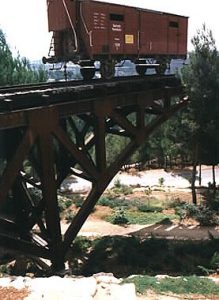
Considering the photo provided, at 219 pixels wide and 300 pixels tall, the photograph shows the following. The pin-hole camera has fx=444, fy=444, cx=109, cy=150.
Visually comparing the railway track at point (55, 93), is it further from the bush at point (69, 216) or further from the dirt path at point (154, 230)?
the bush at point (69, 216)

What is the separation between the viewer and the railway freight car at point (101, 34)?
18531 millimetres

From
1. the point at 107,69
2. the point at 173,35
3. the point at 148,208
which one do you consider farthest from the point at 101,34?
the point at 148,208

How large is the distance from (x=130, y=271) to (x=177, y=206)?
9481 millimetres

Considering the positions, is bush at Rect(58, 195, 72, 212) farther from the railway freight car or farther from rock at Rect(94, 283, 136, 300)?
rock at Rect(94, 283, 136, 300)

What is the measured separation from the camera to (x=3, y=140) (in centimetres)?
1309

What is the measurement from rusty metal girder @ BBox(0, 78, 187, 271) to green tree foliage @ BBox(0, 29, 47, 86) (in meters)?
19.3

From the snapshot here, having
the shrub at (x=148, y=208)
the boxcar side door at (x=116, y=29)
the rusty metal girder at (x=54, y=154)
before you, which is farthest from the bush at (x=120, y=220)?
the boxcar side door at (x=116, y=29)

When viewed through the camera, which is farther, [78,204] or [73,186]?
[73,186]

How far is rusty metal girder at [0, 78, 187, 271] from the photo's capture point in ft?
37.8

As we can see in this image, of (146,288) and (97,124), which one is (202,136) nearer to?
(97,124)

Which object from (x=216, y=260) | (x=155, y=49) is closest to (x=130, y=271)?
(x=216, y=260)

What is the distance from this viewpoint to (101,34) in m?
19.1

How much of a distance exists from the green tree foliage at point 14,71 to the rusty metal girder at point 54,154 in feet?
63.2

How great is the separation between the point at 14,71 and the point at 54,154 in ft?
80.0
